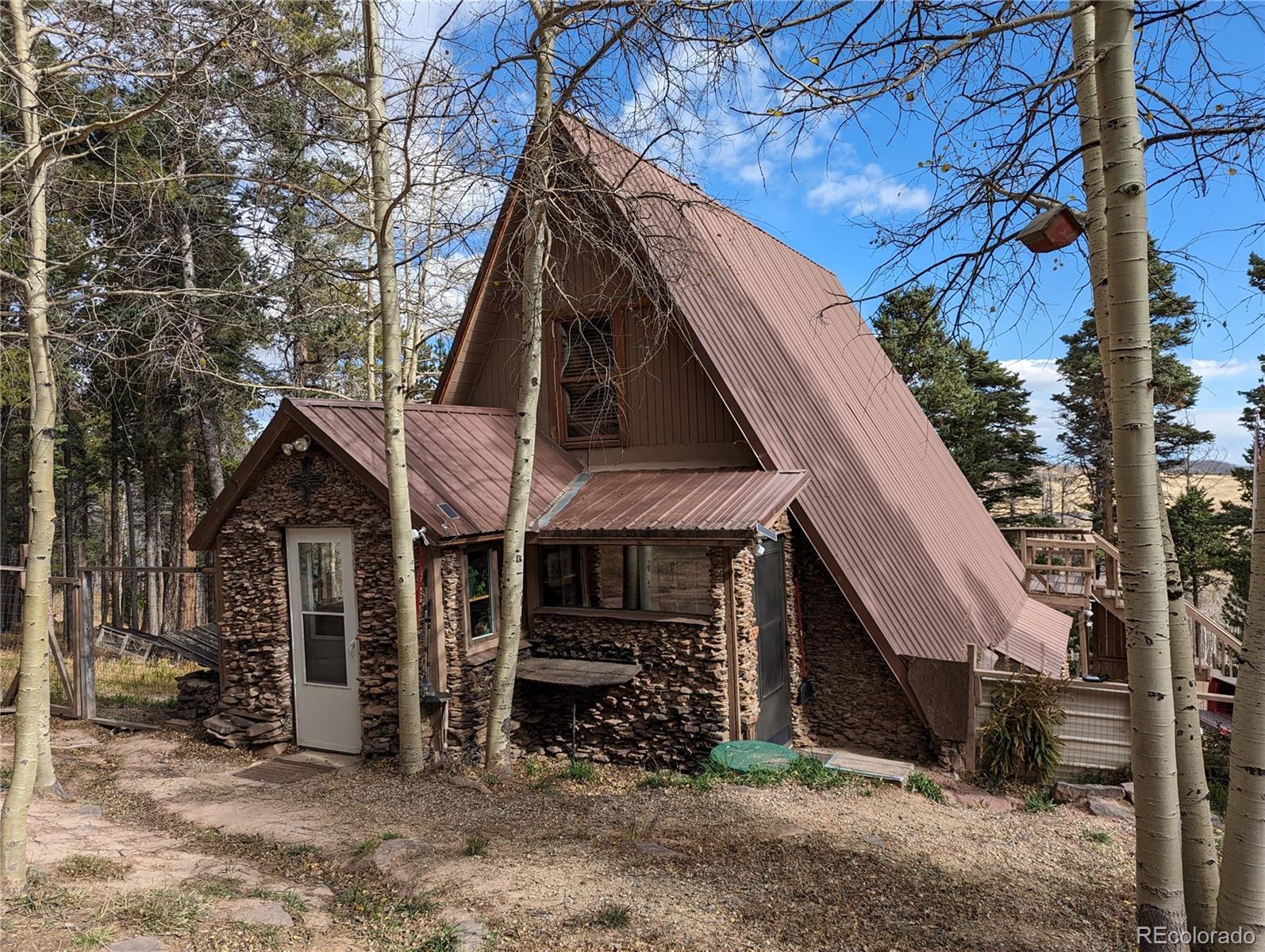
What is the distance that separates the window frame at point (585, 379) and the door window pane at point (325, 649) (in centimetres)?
374

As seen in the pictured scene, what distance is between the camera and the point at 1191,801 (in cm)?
384

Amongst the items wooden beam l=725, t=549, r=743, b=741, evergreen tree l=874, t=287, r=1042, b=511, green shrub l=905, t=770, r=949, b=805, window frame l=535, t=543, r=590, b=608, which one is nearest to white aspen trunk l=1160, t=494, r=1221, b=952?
green shrub l=905, t=770, r=949, b=805

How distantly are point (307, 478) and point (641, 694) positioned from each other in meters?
4.34

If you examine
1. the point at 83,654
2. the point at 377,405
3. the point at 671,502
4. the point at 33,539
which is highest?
the point at 377,405

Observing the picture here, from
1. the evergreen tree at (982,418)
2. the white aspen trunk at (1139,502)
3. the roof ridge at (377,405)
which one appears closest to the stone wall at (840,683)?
the roof ridge at (377,405)

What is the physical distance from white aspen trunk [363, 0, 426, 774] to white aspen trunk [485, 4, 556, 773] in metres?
0.79

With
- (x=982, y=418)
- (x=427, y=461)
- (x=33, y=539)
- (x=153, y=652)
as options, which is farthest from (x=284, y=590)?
(x=982, y=418)

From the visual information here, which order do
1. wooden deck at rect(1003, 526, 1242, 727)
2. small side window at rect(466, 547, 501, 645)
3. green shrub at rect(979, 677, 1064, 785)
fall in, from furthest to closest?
wooden deck at rect(1003, 526, 1242, 727) → small side window at rect(466, 547, 501, 645) → green shrub at rect(979, 677, 1064, 785)

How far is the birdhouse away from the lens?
4.12 metres

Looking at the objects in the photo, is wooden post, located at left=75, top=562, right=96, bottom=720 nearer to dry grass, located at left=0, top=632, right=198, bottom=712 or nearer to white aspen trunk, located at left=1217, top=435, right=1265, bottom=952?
dry grass, located at left=0, top=632, right=198, bottom=712

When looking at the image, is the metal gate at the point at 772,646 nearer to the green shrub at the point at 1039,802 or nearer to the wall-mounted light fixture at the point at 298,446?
the green shrub at the point at 1039,802

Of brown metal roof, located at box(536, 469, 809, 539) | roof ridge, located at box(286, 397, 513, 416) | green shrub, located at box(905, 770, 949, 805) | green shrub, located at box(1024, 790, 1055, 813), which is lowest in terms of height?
green shrub, located at box(1024, 790, 1055, 813)

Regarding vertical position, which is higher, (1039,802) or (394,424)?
(394,424)

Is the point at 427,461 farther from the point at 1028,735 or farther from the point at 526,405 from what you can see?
the point at 1028,735
